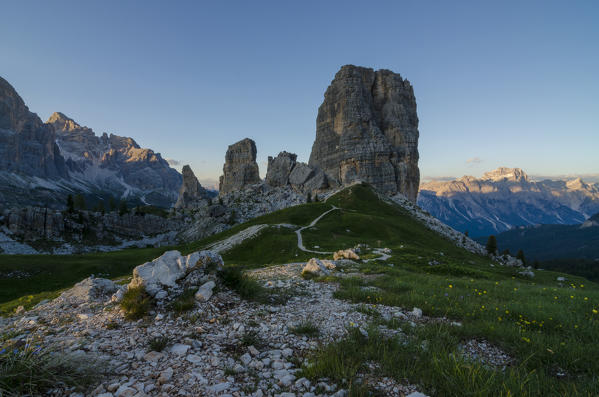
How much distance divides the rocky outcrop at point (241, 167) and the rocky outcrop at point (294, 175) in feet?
69.3

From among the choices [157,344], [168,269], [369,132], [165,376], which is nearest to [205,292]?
[168,269]

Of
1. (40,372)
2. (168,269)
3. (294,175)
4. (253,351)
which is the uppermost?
(294,175)

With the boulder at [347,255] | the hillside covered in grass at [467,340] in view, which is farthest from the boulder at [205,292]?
the boulder at [347,255]

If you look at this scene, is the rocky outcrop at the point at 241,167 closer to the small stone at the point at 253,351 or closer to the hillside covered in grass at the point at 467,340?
the hillside covered in grass at the point at 467,340

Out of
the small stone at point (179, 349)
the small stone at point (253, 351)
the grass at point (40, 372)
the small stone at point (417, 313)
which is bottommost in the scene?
the small stone at point (417, 313)

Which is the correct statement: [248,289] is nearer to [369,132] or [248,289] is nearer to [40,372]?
→ [40,372]

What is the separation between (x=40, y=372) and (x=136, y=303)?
4.47 m

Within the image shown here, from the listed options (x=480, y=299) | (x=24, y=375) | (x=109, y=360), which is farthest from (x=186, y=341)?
(x=480, y=299)

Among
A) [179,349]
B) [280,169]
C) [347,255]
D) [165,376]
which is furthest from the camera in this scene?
[280,169]

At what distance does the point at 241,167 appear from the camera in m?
187

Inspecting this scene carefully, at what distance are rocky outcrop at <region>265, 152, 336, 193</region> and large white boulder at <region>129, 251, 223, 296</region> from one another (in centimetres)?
12897

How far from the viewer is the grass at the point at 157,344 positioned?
7.21m

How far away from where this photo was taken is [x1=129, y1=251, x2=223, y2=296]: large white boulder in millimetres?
10952

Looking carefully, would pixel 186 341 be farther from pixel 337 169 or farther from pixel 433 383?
pixel 337 169
